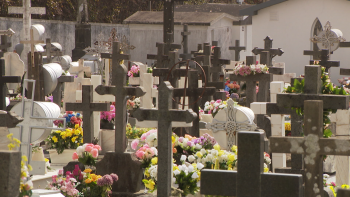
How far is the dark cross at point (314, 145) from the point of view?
145 inches

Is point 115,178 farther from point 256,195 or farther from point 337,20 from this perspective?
point 337,20

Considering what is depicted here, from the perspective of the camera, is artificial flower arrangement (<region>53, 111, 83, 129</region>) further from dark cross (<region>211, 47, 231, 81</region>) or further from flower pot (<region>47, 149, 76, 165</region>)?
dark cross (<region>211, 47, 231, 81</region>)

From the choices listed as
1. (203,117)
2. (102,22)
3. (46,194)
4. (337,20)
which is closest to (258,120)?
(203,117)

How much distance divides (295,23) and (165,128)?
685 inches

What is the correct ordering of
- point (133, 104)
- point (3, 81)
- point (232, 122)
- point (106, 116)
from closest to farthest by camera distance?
point (232, 122)
point (3, 81)
point (106, 116)
point (133, 104)

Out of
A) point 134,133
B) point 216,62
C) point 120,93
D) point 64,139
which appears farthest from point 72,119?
point 216,62

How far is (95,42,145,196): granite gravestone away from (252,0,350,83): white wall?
15590 mm

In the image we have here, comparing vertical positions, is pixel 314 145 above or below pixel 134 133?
above

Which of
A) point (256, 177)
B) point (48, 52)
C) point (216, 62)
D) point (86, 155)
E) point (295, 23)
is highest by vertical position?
point (295, 23)

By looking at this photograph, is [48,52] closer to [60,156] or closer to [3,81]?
[60,156]

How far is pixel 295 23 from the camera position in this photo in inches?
854

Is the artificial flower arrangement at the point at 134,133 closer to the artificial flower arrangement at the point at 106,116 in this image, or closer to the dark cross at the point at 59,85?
the artificial flower arrangement at the point at 106,116

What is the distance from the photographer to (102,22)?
99.0ft

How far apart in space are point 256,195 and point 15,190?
1368mm
